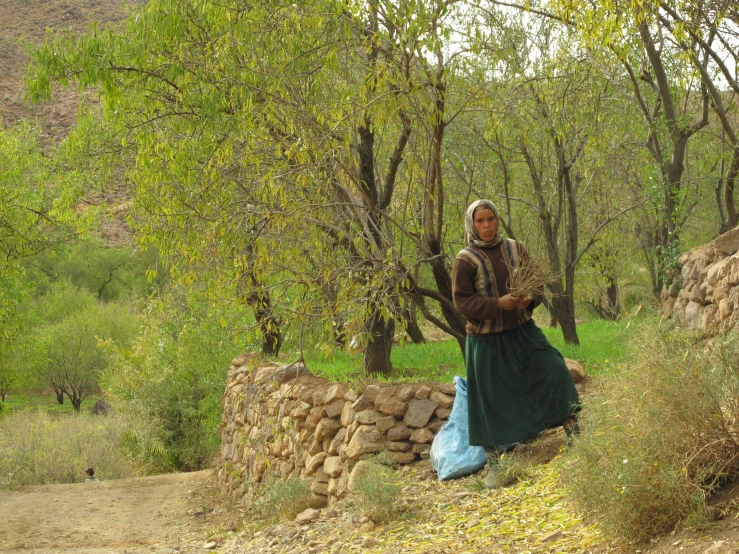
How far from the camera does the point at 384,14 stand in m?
6.11

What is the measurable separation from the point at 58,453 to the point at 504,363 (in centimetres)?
1371

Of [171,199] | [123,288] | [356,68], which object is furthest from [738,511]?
[123,288]

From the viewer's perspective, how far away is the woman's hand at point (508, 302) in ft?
17.2

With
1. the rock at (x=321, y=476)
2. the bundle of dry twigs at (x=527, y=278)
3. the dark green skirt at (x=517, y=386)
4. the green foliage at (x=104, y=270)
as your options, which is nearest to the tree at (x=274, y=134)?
the dark green skirt at (x=517, y=386)

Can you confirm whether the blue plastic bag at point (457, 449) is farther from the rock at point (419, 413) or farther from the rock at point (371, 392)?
the rock at point (371, 392)

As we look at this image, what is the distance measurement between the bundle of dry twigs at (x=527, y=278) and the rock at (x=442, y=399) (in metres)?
1.93

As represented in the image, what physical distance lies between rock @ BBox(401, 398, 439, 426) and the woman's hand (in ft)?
6.85

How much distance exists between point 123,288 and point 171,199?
106 ft

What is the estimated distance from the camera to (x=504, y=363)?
5.46 metres

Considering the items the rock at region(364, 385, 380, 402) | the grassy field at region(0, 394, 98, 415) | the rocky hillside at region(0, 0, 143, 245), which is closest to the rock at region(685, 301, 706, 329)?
the rock at region(364, 385, 380, 402)

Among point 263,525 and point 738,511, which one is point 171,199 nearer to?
point 263,525

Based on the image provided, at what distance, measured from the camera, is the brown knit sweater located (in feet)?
17.8

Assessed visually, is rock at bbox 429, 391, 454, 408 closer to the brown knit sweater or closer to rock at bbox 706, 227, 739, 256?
the brown knit sweater

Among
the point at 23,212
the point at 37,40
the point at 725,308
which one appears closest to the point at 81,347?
the point at 37,40
